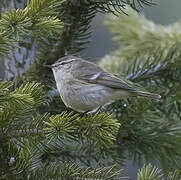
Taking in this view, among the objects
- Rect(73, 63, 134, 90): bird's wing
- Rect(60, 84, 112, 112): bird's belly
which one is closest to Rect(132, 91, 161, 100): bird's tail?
Rect(73, 63, 134, 90): bird's wing

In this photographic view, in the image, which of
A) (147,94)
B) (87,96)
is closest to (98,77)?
(87,96)

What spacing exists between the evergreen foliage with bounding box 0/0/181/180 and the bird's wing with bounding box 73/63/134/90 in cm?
12

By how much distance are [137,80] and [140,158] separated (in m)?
0.64

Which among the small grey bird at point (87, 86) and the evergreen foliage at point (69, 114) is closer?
the evergreen foliage at point (69, 114)

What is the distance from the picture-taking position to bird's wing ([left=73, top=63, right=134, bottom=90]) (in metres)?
2.88

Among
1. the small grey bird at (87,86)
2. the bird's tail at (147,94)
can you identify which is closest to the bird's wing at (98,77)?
the small grey bird at (87,86)

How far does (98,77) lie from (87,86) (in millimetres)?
168

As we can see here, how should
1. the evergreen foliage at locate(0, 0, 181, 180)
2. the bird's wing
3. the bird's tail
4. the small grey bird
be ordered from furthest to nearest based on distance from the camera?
the bird's wing, the small grey bird, the bird's tail, the evergreen foliage at locate(0, 0, 181, 180)

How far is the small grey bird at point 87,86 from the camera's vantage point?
272 centimetres

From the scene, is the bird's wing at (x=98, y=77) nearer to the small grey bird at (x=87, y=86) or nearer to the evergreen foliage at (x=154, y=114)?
the small grey bird at (x=87, y=86)

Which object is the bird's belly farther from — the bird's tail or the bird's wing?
the bird's tail

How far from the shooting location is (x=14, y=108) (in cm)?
183

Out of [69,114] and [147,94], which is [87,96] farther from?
[69,114]

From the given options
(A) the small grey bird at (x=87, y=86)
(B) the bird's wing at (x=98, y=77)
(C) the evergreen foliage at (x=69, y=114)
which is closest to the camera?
(C) the evergreen foliage at (x=69, y=114)
